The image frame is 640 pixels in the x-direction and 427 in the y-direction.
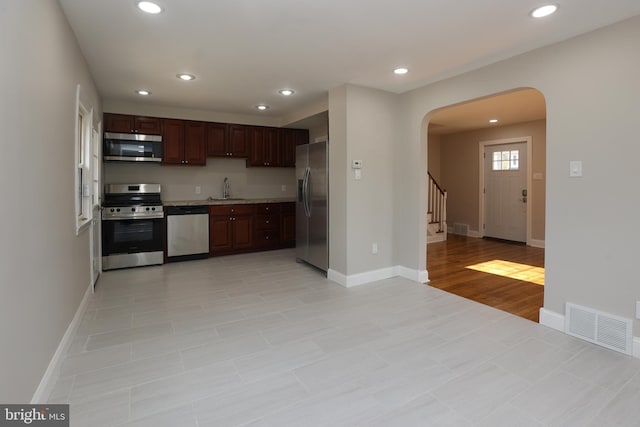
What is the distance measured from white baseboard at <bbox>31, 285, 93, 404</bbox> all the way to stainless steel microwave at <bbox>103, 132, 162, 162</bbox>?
8.84ft

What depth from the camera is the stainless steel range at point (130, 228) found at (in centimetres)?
473

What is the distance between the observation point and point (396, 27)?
2.65 m

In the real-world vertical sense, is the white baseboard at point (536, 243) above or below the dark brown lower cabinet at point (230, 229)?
below

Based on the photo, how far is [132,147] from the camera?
5047 millimetres

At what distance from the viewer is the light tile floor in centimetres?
180

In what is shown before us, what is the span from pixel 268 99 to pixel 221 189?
2.05 metres

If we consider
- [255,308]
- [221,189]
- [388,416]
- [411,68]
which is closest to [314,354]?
[388,416]

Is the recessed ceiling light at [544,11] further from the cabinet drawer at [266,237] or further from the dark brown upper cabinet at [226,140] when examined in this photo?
the cabinet drawer at [266,237]

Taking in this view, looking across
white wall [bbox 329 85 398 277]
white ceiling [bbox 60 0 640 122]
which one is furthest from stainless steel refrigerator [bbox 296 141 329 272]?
white ceiling [bbox 60 0 640 122]

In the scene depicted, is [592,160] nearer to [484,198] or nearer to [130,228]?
[484,198]

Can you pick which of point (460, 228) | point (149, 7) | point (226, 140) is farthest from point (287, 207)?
Answer: point (460, 228)

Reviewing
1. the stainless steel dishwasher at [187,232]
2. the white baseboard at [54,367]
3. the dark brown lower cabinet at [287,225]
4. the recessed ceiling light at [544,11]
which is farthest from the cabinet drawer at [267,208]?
the recessed ceiling light at [544,11]

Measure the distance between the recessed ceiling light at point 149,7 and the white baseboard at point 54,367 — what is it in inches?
94.9

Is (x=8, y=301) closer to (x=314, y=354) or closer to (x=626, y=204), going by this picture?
(x=314, y=354)
